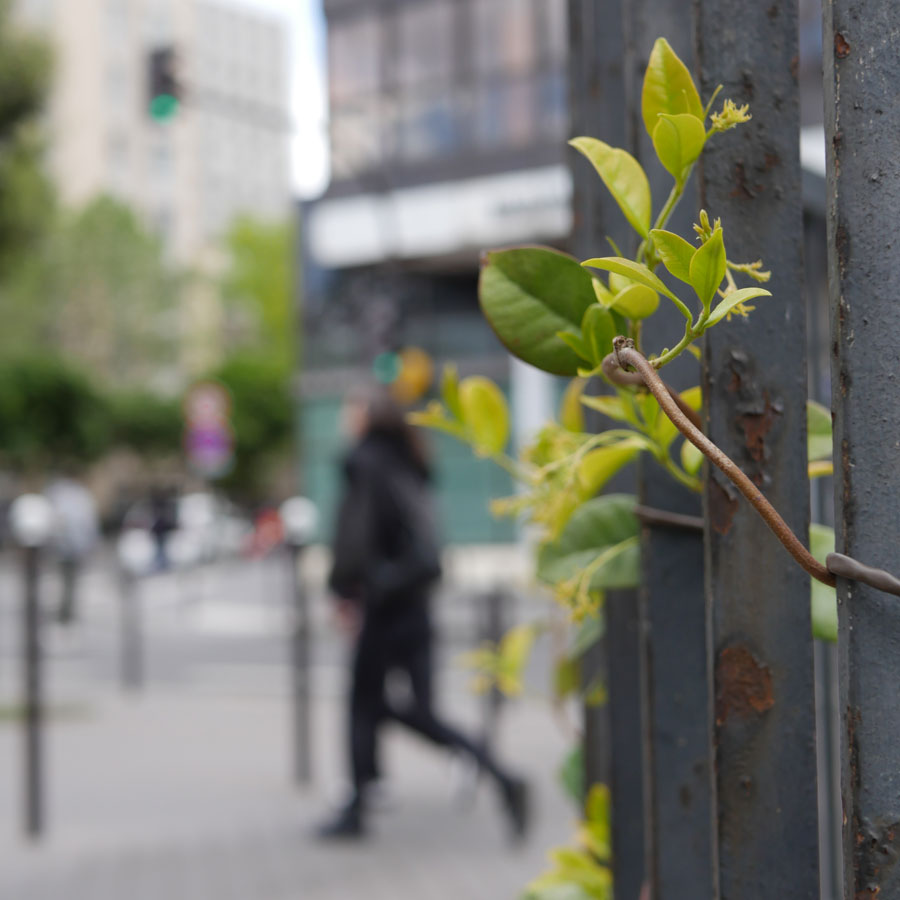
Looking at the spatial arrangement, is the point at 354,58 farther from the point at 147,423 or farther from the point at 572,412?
the point at 572,412

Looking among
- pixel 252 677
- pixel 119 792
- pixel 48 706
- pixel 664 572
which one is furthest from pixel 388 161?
pixel 664 572

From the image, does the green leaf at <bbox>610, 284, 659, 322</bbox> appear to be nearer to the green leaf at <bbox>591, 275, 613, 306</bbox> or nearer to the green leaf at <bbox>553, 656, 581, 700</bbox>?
the green leaf at <bbox>591, 275, 613, 306</bbox>

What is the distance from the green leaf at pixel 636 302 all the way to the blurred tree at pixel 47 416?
3910cm

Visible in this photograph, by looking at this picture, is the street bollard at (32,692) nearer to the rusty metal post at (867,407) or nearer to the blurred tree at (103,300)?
the rusty metal post at (867,407)

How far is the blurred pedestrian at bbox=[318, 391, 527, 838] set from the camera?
500 centimetres

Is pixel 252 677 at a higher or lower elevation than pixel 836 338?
lower

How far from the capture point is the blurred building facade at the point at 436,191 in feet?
71.5

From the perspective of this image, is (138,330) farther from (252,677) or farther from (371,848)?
(371,848)

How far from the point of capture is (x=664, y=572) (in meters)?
1.15

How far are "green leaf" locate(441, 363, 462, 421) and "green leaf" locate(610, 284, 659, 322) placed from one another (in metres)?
0.36

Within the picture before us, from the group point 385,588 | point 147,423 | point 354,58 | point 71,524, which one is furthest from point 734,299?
point 147,423

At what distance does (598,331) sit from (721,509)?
17 cm

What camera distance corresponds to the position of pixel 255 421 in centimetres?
4484

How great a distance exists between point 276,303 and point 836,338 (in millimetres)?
49870
